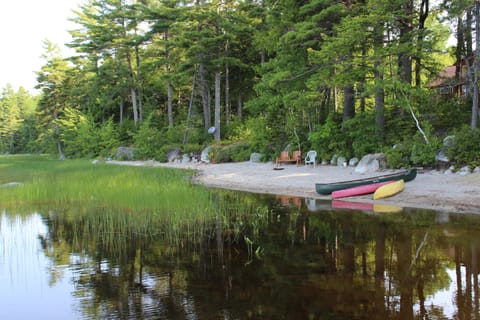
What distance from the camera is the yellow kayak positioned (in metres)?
10.7

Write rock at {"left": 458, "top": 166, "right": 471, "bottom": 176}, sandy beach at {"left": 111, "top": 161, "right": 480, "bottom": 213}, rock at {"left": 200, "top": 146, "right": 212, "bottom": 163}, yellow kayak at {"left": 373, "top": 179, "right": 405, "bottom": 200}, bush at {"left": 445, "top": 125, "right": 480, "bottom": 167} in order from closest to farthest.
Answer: sandy beach at {"left": 111, "top": 161, "right": 480, "bottom": 213} < yellow kayak at {"left": 373, "top": 179, "right": 405, "bottom": 200} < rock at {"left": 458, "top": 166, "right": 471, "bottom": 176} < bush at {"left": 445, "top": 125, "right": 480, "bottom": 167} < rock at {"left": 200, "top": 146, "right": 212, "bottom": 163}

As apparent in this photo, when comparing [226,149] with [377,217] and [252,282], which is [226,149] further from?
[252,282]

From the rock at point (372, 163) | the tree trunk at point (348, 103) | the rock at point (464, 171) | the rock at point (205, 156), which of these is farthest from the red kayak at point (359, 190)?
the rock at point (205, 156)

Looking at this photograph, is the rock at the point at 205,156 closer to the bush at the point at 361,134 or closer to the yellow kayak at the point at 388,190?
the bush at the point at 361,134

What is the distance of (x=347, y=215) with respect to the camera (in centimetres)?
919

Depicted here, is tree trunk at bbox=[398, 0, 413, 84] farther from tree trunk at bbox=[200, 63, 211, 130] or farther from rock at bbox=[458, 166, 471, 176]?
tree trunk at bbox=[200, 63, 211, 130]

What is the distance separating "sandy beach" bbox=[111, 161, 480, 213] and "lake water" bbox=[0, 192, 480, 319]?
3.91 ft

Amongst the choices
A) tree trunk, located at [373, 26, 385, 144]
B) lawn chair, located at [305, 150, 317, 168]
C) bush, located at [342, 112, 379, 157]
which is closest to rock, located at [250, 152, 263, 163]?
lawn chair, located at [305, 150, 317, 168]

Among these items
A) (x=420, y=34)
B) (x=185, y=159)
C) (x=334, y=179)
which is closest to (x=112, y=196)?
(x=334, y=179)

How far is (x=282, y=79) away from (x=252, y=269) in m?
14.0

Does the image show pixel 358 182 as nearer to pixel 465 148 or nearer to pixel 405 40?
pixel 465 148

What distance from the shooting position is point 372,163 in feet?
47.6

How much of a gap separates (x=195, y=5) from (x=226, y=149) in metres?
10.7

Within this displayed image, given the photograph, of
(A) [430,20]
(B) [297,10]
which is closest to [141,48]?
(B) [297,10]
